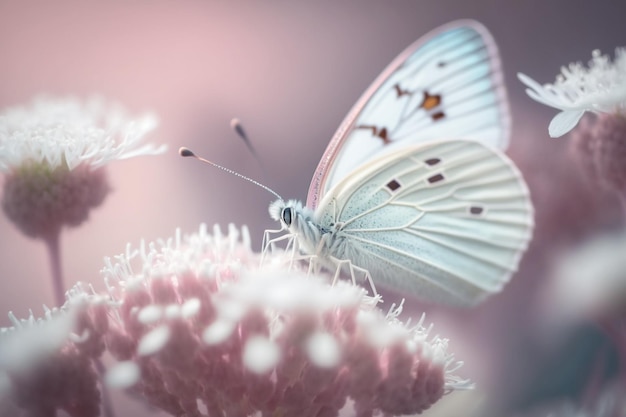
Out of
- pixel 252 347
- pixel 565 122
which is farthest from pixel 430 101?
pixel 252 347

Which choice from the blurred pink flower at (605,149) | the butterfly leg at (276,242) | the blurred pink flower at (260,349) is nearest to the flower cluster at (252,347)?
the blurred pink flower at (260,349)

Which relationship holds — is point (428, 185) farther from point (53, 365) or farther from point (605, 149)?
point (53, 365)

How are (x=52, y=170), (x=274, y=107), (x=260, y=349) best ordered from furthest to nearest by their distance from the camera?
(x=274, y=107) → (x=52, y=170) → (x=260, y=349)

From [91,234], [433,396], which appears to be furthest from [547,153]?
[91,234]

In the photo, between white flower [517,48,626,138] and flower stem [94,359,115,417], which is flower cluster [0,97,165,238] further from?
white flower [517,48,626,138]

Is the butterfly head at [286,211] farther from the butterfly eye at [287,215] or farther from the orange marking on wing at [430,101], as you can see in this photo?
the orange marking on wing at [430,101]

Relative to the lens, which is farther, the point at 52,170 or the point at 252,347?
the point at 52,170

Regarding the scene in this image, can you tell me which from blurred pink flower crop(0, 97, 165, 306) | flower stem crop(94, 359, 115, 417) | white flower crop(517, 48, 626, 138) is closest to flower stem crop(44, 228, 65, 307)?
blurred pink flower crop(0, 97, 165, 306)

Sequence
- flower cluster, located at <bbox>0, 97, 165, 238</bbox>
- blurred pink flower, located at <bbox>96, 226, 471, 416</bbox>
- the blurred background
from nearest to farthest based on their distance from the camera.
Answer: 1. blurred pink flower, located at <bbox>96, 226, 471, 416</bbox>
2. flower cluster, located at <bbox>0, 97, 165, 238</bbox>
3. the blurred background

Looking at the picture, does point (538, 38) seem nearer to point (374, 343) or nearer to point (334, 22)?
point (334, 22)
